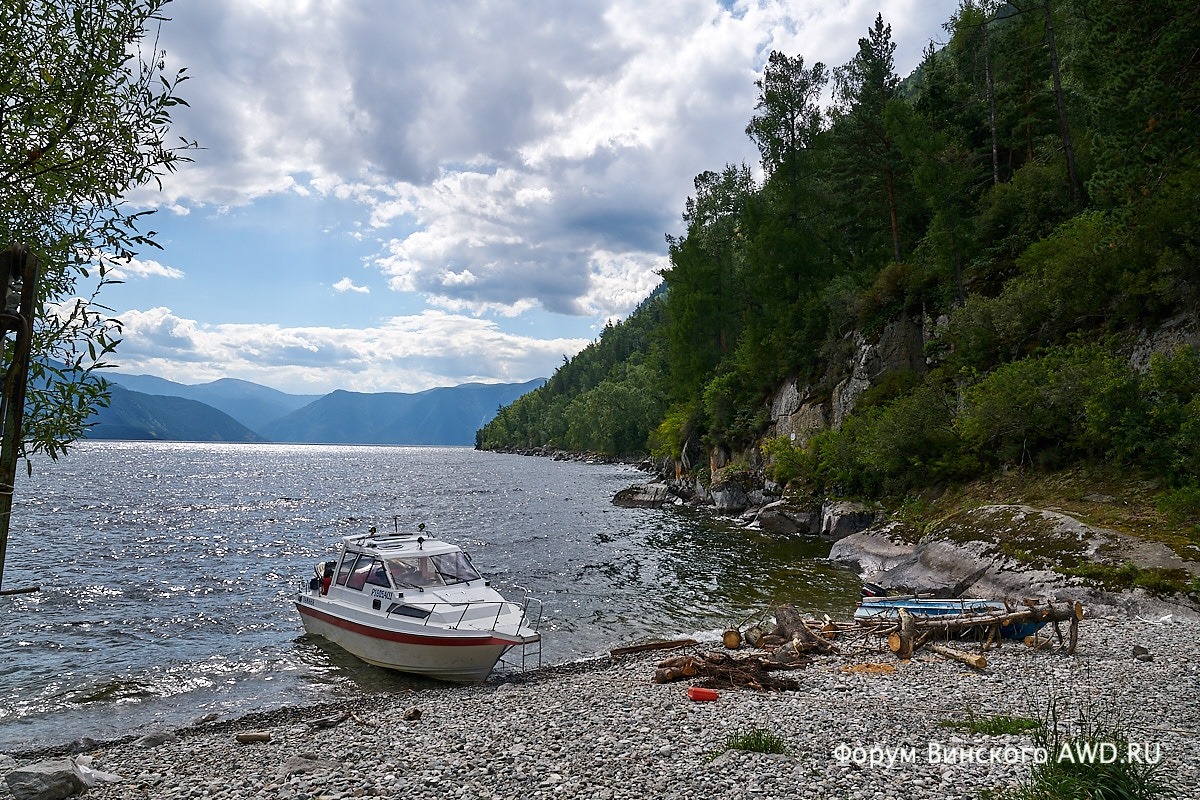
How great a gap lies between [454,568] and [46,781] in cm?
1027

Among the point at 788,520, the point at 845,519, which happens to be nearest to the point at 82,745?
the point at 845,519

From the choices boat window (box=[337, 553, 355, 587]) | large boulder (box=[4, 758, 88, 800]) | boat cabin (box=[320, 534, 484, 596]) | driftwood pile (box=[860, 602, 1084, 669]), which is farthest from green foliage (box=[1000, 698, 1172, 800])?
boat window (box=[337, 553, 355, 587])

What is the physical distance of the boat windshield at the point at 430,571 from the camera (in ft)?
57.4

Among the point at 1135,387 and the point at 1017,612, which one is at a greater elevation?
the point at 1135,387

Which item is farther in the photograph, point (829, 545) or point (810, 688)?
point (829, 545)

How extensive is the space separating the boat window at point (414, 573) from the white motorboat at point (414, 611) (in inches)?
1.1

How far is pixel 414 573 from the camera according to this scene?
1772 cm

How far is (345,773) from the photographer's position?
8945mm

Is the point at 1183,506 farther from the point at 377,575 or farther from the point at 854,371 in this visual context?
the point at 854,371

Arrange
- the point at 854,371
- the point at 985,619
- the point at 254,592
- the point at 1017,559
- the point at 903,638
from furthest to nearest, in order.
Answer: the point at 854,371 < the point at 254,592 < the point at 1017,559 < the point at 985,619 < the point at 903,638

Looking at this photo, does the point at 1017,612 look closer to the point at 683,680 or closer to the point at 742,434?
the point at 683,680

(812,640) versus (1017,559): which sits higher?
(1017,559)

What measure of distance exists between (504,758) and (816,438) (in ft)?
106

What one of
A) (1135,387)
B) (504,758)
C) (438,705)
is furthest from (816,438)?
(504,758)
